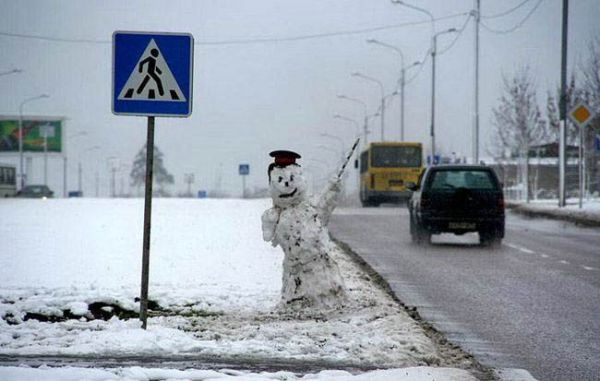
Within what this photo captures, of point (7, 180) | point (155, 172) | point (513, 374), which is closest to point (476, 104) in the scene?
point (513, 374)

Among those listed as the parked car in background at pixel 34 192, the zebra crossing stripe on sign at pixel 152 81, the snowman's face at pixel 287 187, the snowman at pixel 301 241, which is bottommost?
the parked car in background at pixel 34 192

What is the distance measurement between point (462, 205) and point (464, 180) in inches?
35.0

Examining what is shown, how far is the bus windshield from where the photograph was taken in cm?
4959

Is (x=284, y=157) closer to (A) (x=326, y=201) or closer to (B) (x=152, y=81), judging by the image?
(A) (x=326, y=201)

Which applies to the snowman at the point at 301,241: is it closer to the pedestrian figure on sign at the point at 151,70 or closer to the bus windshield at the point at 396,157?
the pedestrian figure on sign at the point at 151,70

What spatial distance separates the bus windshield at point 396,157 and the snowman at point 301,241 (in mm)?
40032

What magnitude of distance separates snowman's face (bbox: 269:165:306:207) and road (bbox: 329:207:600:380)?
5.90 ft

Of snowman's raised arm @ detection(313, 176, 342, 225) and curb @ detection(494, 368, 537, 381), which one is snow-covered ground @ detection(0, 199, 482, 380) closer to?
curb @ detection(494, 368, 537, 381)

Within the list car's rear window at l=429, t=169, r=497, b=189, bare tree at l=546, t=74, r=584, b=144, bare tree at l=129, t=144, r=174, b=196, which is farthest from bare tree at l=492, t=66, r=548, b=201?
bare tree at l=129, t=144, r=174, b=196

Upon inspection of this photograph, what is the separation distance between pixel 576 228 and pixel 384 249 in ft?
34.7

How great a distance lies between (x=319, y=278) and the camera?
31.2 ft

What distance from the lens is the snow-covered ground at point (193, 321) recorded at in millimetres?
7043

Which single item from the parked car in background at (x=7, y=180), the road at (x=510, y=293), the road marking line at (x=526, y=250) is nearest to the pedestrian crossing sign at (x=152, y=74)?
the road at (x=510, y=293)

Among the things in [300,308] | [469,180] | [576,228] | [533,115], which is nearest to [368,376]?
[300,308]
